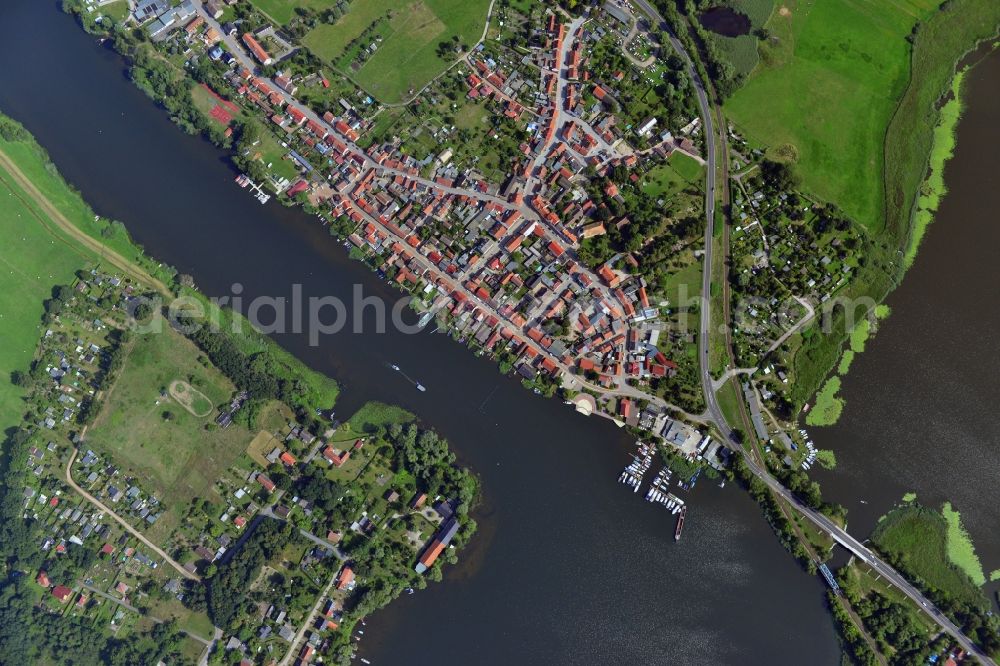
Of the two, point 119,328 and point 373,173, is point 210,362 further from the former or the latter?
point 373,173

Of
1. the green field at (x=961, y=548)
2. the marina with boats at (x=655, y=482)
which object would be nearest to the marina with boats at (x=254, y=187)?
the marina with boats at (x=655, y=482)

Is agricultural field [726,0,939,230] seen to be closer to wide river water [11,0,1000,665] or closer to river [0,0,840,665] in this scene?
wide river water [11,0,1000,665]

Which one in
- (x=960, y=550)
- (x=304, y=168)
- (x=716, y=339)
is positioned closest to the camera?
(x=960, y=550)

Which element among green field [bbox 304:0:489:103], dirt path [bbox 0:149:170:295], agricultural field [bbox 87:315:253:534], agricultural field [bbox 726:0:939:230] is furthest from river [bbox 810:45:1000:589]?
dirt path [bbox 0:149:170:295]

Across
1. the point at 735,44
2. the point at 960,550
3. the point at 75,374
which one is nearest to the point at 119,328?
the point at 75,374

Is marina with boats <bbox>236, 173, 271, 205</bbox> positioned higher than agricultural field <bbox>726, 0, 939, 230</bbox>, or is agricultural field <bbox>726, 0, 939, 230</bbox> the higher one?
agricultural field <bbox>726, 0, 939, 230</bbox>

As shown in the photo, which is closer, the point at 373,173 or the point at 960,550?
the point at 960,550
